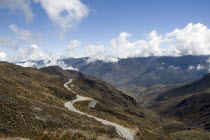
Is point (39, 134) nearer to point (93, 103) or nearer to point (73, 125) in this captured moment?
point (73, 125)

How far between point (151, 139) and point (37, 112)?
1527 inches

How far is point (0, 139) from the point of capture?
2767 centimetres

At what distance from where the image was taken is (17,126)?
36062mm

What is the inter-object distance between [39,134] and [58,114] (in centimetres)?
1718

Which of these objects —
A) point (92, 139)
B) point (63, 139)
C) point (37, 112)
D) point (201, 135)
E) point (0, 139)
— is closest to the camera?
point (0, 139)

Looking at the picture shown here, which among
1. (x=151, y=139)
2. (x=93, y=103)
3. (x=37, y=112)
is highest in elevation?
(x=93, y=103)

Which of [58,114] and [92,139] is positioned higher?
[58,114]

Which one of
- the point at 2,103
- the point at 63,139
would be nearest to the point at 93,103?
the point at 2,103

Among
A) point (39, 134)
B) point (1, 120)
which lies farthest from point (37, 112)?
point (39, 134)

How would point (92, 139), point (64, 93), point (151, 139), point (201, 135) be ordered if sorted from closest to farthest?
point (92, 139)
point (151, 139)
point (64, 93)
point (201, 135)

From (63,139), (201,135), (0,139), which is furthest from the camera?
(201,135)

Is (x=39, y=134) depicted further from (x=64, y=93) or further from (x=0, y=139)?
(x=64, y=93)

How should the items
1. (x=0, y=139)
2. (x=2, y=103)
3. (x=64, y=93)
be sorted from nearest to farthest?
(x=0, y=139), (x=2, y=103), (x=64, y=93)

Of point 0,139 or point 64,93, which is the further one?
point 64,93
